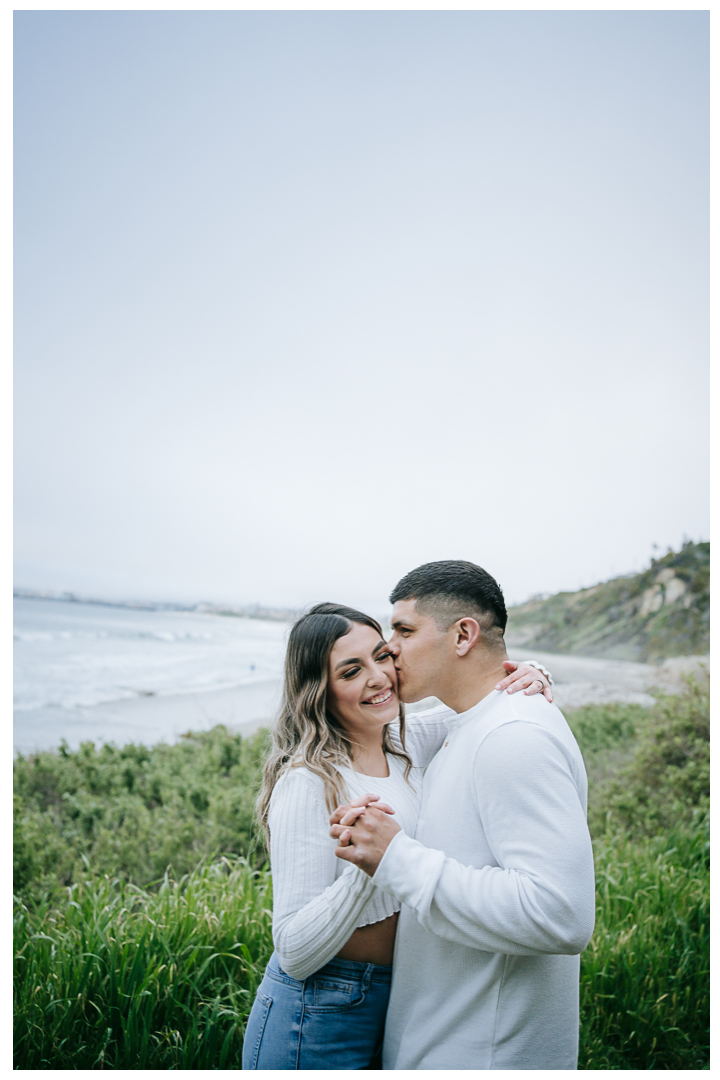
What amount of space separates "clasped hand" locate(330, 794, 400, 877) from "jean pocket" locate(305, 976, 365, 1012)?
40 cm

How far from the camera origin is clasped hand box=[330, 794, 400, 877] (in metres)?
1.27

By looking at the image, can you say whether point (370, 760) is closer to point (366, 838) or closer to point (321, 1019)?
point (366, 838)

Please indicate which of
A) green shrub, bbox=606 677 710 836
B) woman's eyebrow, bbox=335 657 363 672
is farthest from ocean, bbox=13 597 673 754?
woman's eyebrow, bbox=335 657 363 672

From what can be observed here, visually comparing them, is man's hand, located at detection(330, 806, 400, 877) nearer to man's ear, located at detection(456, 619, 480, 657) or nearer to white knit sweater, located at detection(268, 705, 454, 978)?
white knit sweater, located at detection(268, 705, 454, 978)

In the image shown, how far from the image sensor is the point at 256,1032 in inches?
59.4

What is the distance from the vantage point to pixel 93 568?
6.93 m

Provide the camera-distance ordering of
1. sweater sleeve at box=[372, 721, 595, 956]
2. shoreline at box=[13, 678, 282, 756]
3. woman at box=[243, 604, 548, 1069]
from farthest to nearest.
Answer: shoreline at box=[13, 678, 282, 756], woman at box=[243, 604, 548, 1069], sweater sleeve at box=[372, 721, 595, 956]

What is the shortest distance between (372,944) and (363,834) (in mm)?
453

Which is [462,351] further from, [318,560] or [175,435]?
[175,435]

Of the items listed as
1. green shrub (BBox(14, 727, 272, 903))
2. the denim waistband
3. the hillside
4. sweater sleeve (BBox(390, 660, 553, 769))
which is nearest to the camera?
the denim waistband

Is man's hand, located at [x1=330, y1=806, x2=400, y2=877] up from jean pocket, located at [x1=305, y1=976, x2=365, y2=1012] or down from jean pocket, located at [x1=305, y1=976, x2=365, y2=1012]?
up

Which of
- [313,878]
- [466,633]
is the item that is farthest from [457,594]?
[313,878]

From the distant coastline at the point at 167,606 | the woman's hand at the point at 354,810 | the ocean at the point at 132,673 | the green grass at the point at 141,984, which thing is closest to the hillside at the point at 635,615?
the distant coastline at the point at 167,606

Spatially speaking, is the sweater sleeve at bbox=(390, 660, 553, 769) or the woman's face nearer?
the woman's face
